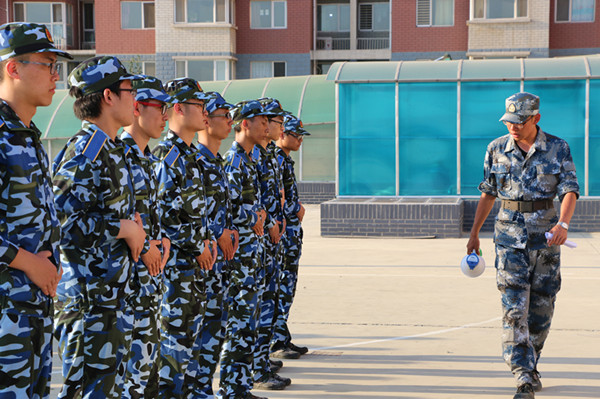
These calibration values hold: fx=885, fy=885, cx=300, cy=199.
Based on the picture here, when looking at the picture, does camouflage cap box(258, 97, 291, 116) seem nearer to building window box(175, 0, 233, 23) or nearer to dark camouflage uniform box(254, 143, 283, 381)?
dark camouflage uniform box(254, 143, 283, 381)

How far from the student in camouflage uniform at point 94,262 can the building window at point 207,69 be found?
32884 millimetres

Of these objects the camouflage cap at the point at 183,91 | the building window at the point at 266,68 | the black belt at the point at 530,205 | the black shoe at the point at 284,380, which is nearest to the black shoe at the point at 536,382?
the black belt at the point at 530,205

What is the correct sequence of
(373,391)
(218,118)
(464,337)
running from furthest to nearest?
(464,337) < (373,391) < (218,118)

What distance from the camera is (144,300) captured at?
170 inches

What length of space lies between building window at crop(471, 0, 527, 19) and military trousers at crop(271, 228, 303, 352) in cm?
2768

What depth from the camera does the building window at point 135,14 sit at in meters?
38.2

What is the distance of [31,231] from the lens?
345 cm

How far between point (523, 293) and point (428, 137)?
11804mm

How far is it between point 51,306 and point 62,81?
41.3 metres

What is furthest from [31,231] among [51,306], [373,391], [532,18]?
[532,18]

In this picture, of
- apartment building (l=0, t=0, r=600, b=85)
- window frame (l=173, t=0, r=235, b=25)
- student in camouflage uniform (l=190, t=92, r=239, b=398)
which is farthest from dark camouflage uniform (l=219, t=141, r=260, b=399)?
window frame (l=173, t=0, r=235, b=25)

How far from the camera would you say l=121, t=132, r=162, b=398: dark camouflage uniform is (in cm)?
430

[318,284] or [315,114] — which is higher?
[315,114]

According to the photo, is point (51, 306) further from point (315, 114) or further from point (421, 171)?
point (315, 114)
